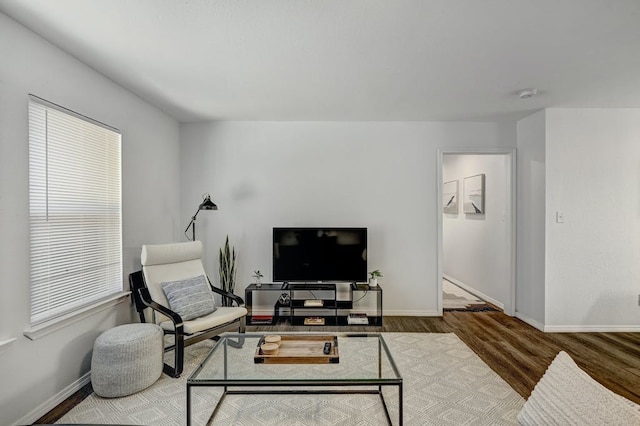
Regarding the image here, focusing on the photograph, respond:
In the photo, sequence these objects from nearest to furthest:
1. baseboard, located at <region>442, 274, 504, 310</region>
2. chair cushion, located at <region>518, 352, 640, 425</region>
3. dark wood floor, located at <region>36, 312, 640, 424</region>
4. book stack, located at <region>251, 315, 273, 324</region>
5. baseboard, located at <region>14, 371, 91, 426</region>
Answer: chair cushion, located at <region>518, 352, 640, 425</region> → baseboard, located at <region>14, 371, 91, 426</region> → dark wood floor, located at <region>36, 312, 640, 424</region> → book stack, located at <region>251, 315, 273, 324</region> → baseboard, located at <region>442, 274, 504, 310</region>

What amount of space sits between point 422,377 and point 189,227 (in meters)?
3.28

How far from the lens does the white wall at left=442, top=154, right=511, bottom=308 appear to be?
461cm

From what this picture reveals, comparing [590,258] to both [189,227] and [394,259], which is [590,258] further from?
[189,227]

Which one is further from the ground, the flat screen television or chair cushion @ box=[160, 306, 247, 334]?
the flat screen television

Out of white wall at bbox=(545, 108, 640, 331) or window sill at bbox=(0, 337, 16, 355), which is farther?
white wall at bbox=(545, 108, 640, 331)

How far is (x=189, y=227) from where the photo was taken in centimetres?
434

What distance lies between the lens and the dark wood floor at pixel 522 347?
8.52ft

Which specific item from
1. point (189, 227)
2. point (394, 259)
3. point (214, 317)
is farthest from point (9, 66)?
point (394, 259)

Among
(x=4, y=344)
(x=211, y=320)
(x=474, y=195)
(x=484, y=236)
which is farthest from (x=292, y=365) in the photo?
(x=474, y=195)

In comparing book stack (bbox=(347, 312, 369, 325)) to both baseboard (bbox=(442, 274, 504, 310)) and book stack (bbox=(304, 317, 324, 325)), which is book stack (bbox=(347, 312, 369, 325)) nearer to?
book stack (bbox=(304, 317, 324, 325))

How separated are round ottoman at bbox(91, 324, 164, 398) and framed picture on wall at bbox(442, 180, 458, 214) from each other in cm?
550

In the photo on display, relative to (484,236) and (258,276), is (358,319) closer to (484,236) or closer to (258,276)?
(258,276)

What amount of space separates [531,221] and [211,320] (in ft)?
12.5

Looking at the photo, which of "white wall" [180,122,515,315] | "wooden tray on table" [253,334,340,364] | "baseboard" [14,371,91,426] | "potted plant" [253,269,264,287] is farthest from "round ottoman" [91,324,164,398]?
"white wall" [180,122,515,315]
